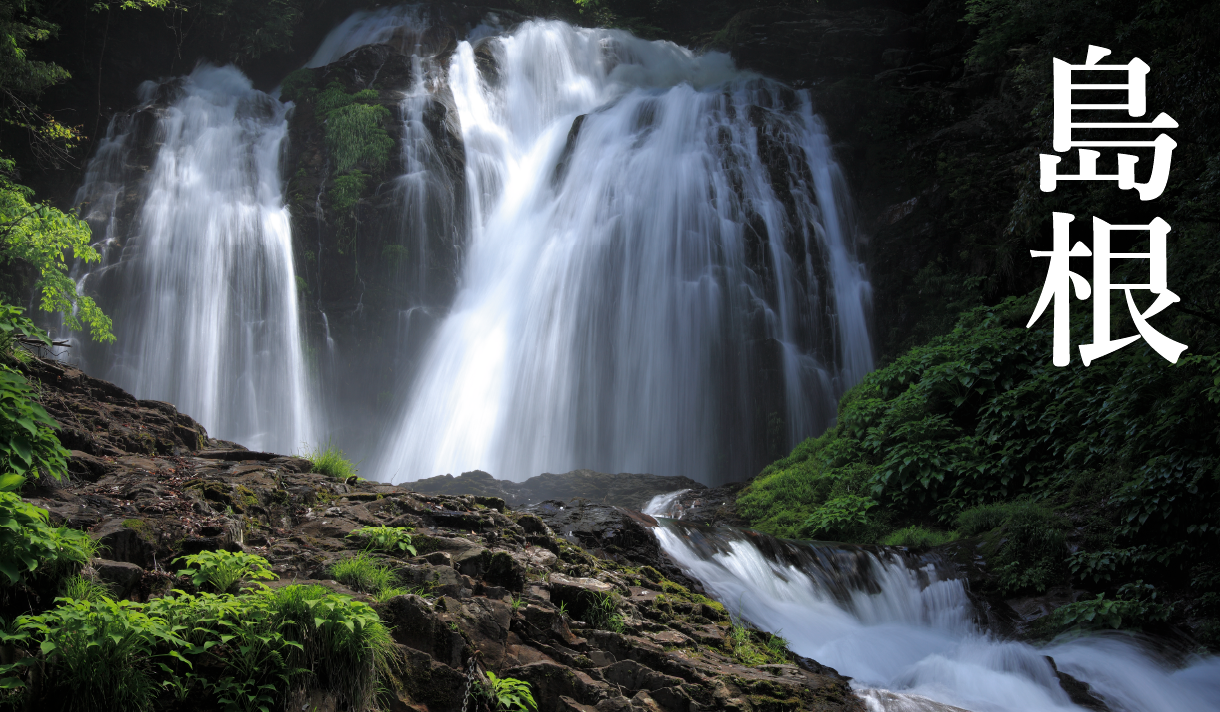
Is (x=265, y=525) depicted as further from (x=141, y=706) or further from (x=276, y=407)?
(x=276, y=407)

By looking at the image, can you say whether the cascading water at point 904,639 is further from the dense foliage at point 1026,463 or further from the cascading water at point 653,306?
the cascading water at point 653,306

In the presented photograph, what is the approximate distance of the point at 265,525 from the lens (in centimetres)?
523

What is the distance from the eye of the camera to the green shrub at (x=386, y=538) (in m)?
5.09

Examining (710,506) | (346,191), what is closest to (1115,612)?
(710,506)

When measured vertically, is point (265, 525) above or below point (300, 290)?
below

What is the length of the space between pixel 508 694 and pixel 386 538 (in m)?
1.78

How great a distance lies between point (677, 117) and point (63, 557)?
68.4 feet

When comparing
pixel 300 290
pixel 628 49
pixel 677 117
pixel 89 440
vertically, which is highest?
pixel 628 49

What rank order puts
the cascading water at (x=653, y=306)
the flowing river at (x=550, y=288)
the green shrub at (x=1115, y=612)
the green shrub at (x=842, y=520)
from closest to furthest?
the green shrub at (x=1115, y=612), the green shrub at (x=842, y=520), the cascading water at (x=653, y=306), the flowing river at (x=550, y=288)

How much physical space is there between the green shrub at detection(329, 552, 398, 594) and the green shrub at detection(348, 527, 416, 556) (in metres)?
0.55

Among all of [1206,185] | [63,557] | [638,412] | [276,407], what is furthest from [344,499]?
[276,407]

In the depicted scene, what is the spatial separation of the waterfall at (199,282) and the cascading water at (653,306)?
3839 mm

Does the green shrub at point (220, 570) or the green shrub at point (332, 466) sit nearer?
the green shrub at point (220, 570)

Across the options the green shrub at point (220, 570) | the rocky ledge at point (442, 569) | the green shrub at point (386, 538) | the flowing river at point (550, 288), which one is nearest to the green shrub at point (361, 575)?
the rocky ledge at point (442, 569)
